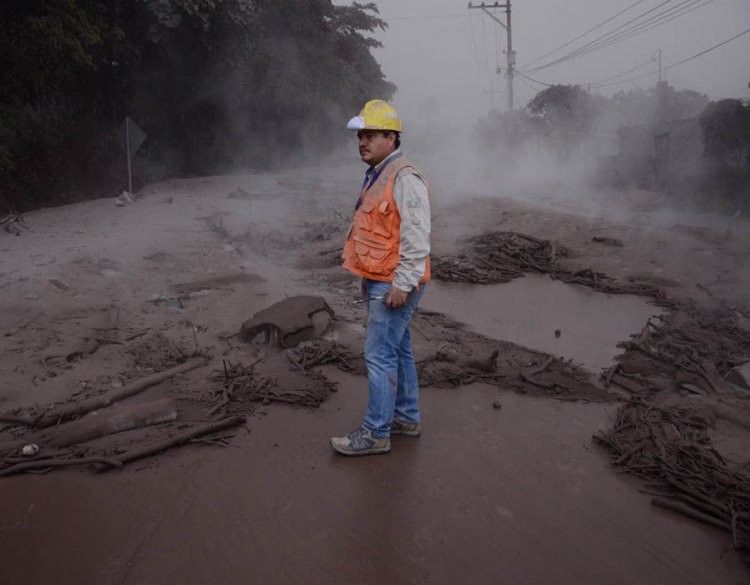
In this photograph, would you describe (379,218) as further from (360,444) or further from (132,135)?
(132,135)

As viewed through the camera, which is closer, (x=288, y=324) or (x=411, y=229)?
(x=411, y=229)

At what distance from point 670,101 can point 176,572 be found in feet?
105

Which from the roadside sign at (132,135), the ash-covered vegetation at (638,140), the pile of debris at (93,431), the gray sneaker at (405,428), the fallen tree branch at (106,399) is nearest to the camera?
the pile of debris at (93,431)

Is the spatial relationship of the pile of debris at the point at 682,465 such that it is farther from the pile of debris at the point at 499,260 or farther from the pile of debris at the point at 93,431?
the pile of debris at the point at 499,260

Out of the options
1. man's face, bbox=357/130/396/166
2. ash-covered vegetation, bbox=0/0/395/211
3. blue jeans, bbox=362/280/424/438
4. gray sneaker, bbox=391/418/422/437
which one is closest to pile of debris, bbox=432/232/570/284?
gray sneaker, bbox=391/418/422/437

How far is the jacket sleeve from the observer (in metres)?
3.22

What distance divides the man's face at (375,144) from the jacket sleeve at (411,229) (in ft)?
0.72

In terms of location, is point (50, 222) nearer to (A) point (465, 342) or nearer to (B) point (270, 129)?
(A) point (465, 342)

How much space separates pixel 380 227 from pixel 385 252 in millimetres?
147

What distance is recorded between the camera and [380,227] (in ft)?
11.0

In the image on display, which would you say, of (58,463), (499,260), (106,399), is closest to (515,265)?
(499,260)

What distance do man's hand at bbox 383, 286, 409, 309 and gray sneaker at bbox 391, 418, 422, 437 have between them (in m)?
0.94

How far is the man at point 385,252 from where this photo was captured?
10.6 ft

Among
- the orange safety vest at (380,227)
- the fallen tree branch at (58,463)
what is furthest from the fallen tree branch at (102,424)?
the orange safety vest at (380,227)
